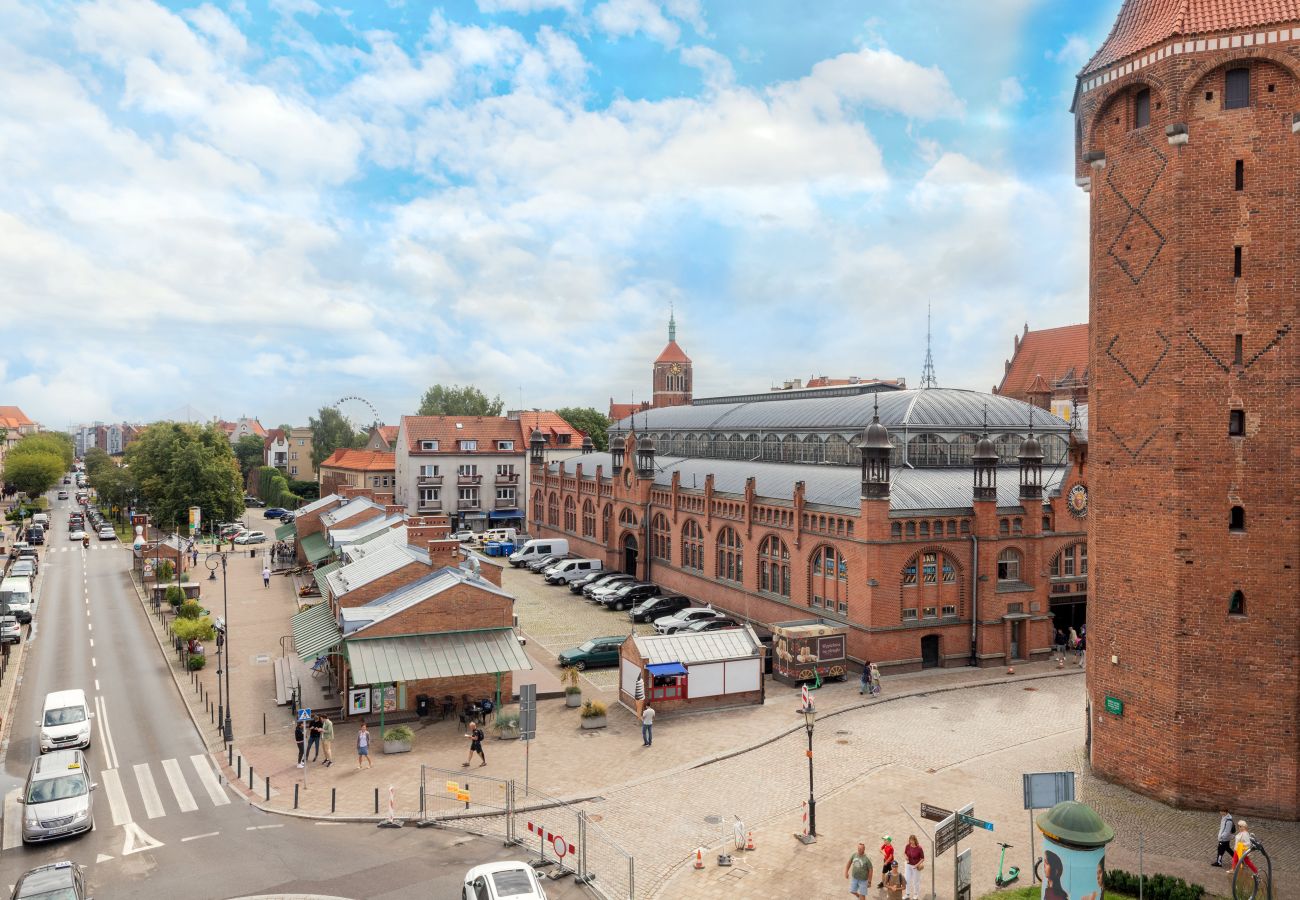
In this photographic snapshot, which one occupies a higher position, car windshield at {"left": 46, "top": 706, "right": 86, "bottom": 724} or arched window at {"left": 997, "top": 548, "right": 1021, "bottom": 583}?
arched window at {"left": 997, "top": 548, "right": 1021, "bottom": 583}

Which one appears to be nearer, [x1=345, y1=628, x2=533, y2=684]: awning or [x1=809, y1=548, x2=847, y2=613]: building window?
[x1=345, y1=628, x2=533, y2=684]: awning

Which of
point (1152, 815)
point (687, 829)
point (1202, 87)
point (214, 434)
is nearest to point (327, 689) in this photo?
point (687, 829)

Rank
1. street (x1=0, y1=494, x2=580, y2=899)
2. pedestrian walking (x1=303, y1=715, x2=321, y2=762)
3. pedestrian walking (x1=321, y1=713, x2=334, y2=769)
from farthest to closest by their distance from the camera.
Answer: pedestrian walking (x1=303, y1=715, x2=321, y2=762) → pedestrian walking (x1=321, y1=713, x2=334, y2=769) → street (x1=0, y1=494, x2=580, y2=899)

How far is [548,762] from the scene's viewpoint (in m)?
26.7

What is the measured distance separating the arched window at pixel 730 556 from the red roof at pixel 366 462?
59601 mm

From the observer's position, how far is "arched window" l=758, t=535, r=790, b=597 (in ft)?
140

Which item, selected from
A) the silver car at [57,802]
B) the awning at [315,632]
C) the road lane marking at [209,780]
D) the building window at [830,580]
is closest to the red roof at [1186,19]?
the building window at [830,580]

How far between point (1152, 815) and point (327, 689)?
28189mm

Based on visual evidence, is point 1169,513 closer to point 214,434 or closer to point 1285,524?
point 1285,524

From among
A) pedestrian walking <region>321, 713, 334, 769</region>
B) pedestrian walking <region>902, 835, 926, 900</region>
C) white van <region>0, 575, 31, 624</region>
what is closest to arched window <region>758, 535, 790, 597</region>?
pedestrian walking <region>321, 713, 334, 769</region>

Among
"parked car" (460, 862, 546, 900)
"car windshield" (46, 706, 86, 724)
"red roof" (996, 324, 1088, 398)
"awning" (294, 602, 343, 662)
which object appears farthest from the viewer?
"red roof" (996, 324, 1088, 398)

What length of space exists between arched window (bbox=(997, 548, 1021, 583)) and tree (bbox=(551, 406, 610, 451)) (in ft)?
300

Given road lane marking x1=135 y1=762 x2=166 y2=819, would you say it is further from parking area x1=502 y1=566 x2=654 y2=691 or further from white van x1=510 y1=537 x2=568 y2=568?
white van x1=510 y1=537 x2=568 y2=568

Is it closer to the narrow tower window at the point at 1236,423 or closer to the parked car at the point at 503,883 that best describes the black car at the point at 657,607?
the parked car at the point at 503,883
